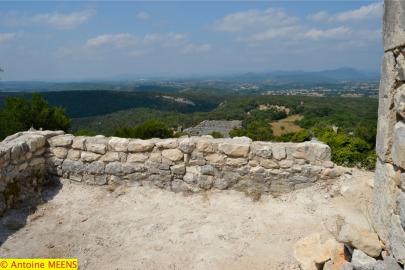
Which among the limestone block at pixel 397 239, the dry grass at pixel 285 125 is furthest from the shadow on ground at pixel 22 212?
the dry grass at pixel 285 125

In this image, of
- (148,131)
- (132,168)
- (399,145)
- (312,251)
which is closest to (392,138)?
(399,145)

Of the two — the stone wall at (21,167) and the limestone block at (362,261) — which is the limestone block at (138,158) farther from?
the limestone block at (362,261)

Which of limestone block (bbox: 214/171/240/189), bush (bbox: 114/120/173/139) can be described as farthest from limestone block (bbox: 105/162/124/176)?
bush (bbox: 114/120/173/139)

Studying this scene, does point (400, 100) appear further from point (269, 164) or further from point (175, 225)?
point (175, 225)

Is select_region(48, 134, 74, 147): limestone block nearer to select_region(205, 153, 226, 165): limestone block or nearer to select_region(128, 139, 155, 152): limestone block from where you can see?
select_region(128, 139, 155, 152): limestone block

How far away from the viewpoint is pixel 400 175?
118 inches

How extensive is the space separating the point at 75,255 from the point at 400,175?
140 inches

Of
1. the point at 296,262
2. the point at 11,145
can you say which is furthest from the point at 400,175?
the point at 11,145

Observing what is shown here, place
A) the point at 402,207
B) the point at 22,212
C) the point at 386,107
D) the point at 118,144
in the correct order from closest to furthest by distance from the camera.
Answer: the point at 402,207, the point at 386,107, the point at 22,212, the point at 118,144

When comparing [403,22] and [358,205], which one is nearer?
[403,22]

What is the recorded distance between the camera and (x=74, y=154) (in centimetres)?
614

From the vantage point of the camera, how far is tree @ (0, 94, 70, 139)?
49.9 feet

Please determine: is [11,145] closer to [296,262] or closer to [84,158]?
[84,158]

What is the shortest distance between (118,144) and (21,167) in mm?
1493
